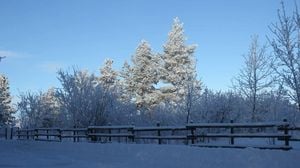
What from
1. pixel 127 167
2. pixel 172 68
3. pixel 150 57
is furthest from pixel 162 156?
pixel 150 57

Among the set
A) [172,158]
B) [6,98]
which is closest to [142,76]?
[6,98]

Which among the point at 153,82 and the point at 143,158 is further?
the point at 153,82

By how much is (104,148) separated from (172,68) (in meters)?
38.1

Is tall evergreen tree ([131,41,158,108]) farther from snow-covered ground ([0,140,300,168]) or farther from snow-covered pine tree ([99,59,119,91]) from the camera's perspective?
snow-covered ground ([0,140,300,168])

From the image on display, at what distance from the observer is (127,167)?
14.0 metres

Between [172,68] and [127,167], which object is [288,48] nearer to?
[127,167]

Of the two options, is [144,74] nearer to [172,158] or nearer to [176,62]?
[176,62]

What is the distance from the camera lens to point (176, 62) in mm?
57156

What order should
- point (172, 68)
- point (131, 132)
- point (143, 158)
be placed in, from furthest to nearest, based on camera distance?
point (172, 68)
point (131, 132)
point (143, 158)

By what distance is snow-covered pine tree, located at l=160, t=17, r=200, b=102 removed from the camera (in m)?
56.0

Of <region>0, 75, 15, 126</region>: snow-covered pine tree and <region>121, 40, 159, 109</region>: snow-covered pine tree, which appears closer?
<region>121, 40, 159, 109</region>: snow-covered pine tree

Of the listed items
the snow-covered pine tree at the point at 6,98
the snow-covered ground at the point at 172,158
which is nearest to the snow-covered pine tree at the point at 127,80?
the snow-covered pine tree at the point at 6,98

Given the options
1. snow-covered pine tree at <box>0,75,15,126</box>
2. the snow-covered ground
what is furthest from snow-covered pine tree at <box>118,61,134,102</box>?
the snow-covered ground

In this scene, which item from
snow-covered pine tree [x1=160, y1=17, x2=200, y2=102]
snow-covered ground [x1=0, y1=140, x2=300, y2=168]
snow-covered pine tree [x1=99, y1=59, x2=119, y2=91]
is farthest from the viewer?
snow-covered pine tree [x1=99, y1=59, x2=119, y2=91]
